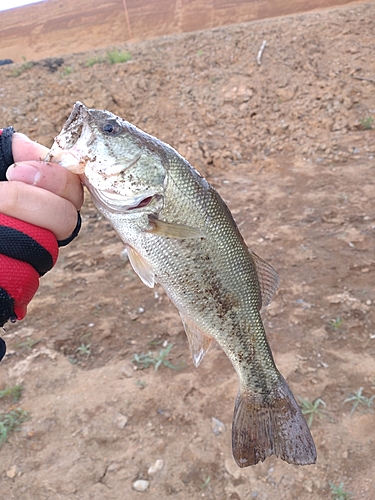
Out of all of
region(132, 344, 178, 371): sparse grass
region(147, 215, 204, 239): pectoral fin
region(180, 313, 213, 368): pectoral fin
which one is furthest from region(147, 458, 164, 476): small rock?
region(147, 215, 204, 239): pectoral fin

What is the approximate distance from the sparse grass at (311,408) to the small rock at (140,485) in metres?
1.26

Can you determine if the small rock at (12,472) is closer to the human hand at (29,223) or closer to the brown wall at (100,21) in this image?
the human hand at (29,223)

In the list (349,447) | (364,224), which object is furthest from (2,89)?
(349,447)

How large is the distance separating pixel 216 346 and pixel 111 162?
2.41m

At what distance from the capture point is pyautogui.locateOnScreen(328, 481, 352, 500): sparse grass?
102 inches

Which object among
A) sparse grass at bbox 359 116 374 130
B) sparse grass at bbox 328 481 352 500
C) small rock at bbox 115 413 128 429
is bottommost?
sparse grass at bbox 359 116 374 130

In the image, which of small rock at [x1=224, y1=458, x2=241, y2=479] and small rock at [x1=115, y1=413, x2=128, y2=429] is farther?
small rock at [x1=115, y1=413, x2=128, y2=429]

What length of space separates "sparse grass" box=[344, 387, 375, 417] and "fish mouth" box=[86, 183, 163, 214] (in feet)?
7.73

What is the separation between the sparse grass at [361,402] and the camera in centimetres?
306

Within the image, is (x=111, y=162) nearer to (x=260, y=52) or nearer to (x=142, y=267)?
(x=142, y=267)

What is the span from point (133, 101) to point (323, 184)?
17.2 feet

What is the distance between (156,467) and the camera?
9.30ft

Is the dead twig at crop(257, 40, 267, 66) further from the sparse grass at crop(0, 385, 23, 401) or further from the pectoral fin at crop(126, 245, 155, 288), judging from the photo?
the pectoral fin at crop(126, 245, 155, 288)

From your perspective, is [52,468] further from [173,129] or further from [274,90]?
[274,90]
